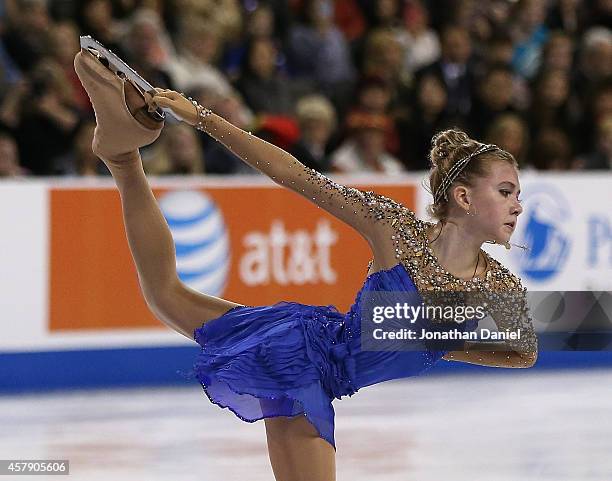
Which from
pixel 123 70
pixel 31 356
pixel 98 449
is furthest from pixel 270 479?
pixel 31 356

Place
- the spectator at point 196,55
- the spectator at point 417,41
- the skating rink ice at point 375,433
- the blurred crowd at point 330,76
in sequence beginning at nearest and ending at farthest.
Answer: the skating rink ice at point 375,433
the blurred crowd at point 330,76
the spectator at point 196,55
the spectator at point 417,41

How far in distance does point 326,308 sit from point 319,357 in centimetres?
21

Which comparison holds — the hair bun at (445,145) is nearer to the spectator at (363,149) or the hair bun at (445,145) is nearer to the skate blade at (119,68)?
the skate blade at (119,68)

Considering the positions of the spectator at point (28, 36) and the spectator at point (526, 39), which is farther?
the spectator at point (526, 39)

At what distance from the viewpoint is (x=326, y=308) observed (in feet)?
10.6

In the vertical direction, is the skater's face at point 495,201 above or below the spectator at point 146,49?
below

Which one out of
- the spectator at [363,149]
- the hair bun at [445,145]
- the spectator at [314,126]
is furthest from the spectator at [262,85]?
the hair bun at [445,145]

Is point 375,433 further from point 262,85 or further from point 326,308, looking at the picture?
point 262,85

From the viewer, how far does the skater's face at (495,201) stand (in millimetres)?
3010

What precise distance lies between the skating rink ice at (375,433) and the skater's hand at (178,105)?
4.92 feet

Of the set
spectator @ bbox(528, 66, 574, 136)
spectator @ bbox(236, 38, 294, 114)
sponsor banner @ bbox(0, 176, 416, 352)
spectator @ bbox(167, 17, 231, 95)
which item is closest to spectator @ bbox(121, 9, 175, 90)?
spectator @ bbox(167, 17, 231, 95)

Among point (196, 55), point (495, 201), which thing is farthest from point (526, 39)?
point (495, 201)

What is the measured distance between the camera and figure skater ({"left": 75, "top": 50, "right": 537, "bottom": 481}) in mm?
2961

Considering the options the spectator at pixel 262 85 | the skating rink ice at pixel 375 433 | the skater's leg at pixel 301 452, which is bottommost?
the skating rink ice at pixel 375 433
